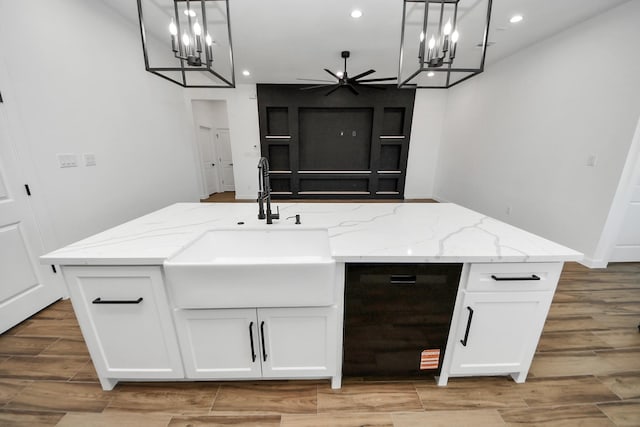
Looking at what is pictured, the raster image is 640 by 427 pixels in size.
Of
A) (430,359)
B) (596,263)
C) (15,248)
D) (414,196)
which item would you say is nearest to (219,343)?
(430,359)

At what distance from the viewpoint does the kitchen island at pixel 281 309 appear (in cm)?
104

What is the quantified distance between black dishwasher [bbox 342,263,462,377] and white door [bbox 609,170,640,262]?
3001mm

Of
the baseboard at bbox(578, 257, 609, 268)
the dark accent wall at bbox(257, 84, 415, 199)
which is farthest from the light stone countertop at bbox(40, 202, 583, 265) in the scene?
the dark accent wall at bbox(257, 84, 415, 199)

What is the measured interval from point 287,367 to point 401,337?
62 centimetres

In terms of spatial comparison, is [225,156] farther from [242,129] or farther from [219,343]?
[219,343]

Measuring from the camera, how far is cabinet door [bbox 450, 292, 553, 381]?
3.70ft

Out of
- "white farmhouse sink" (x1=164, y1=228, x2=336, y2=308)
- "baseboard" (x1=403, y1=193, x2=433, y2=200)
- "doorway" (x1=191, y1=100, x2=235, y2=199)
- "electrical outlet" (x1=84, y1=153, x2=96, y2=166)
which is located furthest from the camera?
"baseboard" (x1=403, y1=193, x2=433, y2=200)

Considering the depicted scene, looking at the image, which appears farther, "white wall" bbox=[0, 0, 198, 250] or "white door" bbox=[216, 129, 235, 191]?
"white door" bbox=[216, 129, 235, 191]

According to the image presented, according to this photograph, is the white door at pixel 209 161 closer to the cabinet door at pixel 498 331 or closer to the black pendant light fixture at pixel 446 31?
the black pendant light fixture at pixel 446 31

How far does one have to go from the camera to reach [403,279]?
1.10 metres

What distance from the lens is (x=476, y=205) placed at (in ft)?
14.4

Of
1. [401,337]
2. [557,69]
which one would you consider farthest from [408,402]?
[557,69]

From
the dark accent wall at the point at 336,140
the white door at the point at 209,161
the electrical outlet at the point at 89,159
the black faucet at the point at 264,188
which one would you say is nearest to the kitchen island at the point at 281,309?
the black faucet at the point at 264,188

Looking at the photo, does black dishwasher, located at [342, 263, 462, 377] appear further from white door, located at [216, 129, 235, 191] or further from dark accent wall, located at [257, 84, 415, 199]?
white door, located at [216, 129, 235, 191]
